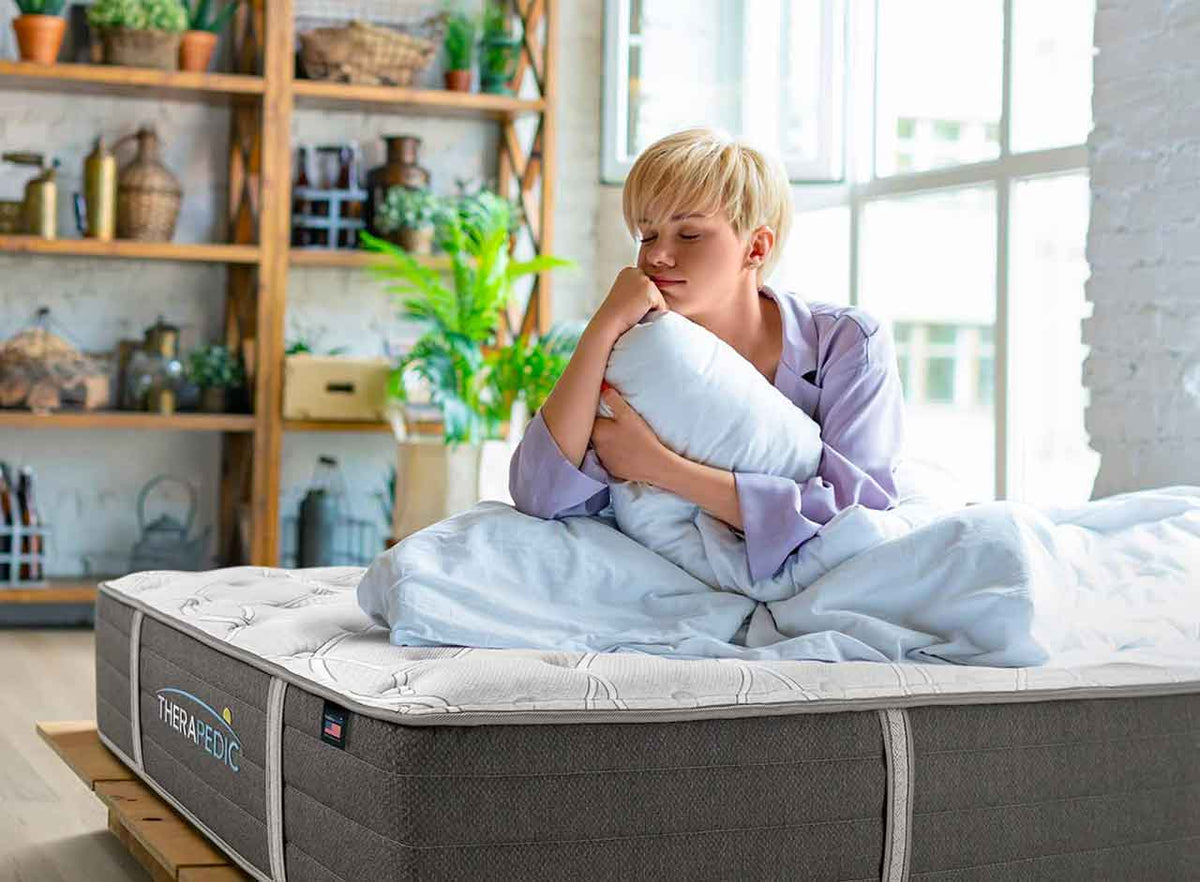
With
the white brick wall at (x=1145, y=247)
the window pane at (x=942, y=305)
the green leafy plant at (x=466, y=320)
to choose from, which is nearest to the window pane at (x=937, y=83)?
the window pane at (x=942, y=305)

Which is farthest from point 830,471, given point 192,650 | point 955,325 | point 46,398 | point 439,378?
point 46,398

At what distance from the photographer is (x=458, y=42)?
5.45 metres

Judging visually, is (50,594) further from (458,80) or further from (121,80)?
(458,80)

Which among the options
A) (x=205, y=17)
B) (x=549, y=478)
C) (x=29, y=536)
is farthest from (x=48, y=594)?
(x=549, y=478)

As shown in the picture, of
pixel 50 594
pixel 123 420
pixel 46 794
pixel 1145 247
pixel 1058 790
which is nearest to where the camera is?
pixel 1058 790

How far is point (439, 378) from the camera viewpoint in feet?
16.2

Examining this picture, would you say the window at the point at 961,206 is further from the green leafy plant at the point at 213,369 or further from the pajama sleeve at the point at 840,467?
the pajama sleeve at the point at 840,467

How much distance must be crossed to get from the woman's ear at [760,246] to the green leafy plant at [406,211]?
313cm

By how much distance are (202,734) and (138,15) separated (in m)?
3.48

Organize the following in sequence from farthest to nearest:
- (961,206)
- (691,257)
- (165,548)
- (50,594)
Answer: (165,548), (50,594), (961,206), (691,257)

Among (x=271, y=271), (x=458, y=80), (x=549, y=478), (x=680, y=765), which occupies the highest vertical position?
(x=458, y=80)

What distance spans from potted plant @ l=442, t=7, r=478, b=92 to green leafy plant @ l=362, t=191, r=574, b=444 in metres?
0.44

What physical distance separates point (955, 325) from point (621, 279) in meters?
2.57

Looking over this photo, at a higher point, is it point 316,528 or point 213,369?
point 213,369
